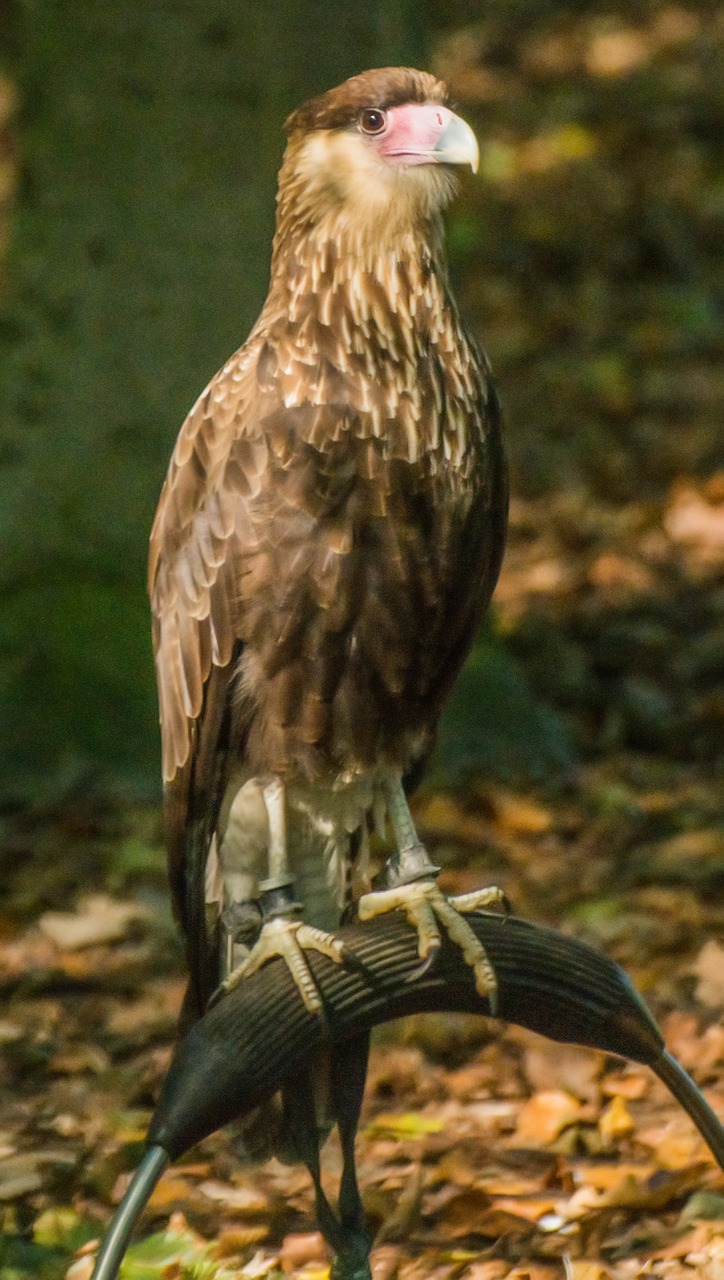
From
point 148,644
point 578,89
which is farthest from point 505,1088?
point 578,89

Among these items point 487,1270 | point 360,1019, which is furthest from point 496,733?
point 360,1019

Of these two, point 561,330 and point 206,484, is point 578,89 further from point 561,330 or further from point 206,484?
point 206,484

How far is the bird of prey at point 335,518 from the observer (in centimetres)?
319

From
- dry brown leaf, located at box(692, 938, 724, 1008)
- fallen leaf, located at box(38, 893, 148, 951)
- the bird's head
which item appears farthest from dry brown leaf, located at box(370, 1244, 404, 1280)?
the bird's head

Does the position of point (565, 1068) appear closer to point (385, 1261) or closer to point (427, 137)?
point (385, 1261)

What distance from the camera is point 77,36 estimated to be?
5730 mm

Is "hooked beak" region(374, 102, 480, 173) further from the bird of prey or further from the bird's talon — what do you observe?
the bird's talon

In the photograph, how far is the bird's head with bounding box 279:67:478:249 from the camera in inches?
124

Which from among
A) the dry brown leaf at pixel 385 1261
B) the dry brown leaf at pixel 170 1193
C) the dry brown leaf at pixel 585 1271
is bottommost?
the dry brown leaf at pixel 585 1271

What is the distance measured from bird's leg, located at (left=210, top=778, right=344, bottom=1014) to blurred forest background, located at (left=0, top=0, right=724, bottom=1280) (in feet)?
2.58

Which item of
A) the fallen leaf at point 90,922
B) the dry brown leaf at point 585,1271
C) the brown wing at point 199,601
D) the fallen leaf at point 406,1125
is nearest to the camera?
the brown wing at point 199,601

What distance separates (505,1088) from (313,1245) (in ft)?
2.51

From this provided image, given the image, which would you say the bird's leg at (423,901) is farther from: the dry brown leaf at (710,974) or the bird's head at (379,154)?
the dry brown leaf at (710,974)

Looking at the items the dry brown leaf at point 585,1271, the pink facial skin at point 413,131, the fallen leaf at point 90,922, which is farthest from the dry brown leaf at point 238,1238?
the pink facial skin at point 413,131
